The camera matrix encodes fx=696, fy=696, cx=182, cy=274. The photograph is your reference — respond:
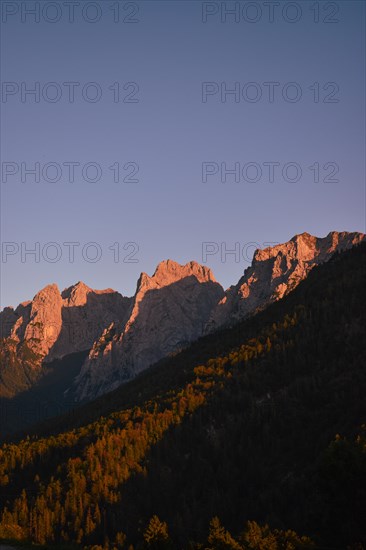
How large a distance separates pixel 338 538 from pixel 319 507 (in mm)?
28574

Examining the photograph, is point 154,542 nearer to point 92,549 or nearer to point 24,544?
point 92,549

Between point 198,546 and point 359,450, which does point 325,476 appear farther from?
point 198,546

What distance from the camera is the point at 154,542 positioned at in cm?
11550

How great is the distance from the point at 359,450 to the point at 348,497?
11.4 metres

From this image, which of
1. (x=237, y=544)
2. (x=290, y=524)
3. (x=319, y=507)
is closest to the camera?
(x=237, y=544)

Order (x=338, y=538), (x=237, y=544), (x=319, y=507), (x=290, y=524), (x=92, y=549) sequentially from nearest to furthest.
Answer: (x=92, y=549), (x=237, y=544), (x=338, y=538), (x=319, y=507), (x=290, y=524)

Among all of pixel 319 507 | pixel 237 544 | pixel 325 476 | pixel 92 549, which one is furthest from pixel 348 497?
pixel 92 549

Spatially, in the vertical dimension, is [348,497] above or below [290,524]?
above

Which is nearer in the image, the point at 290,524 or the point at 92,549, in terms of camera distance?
the point at 92,549

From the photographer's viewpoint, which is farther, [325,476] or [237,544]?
[325,476]

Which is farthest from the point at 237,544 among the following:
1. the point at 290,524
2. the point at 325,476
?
the point at 290,524

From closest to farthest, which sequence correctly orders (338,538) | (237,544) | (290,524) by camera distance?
(237,544)
(338,538)
(290,524)

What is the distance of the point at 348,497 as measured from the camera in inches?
5768

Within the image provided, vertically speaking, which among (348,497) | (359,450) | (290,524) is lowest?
(290,524)
